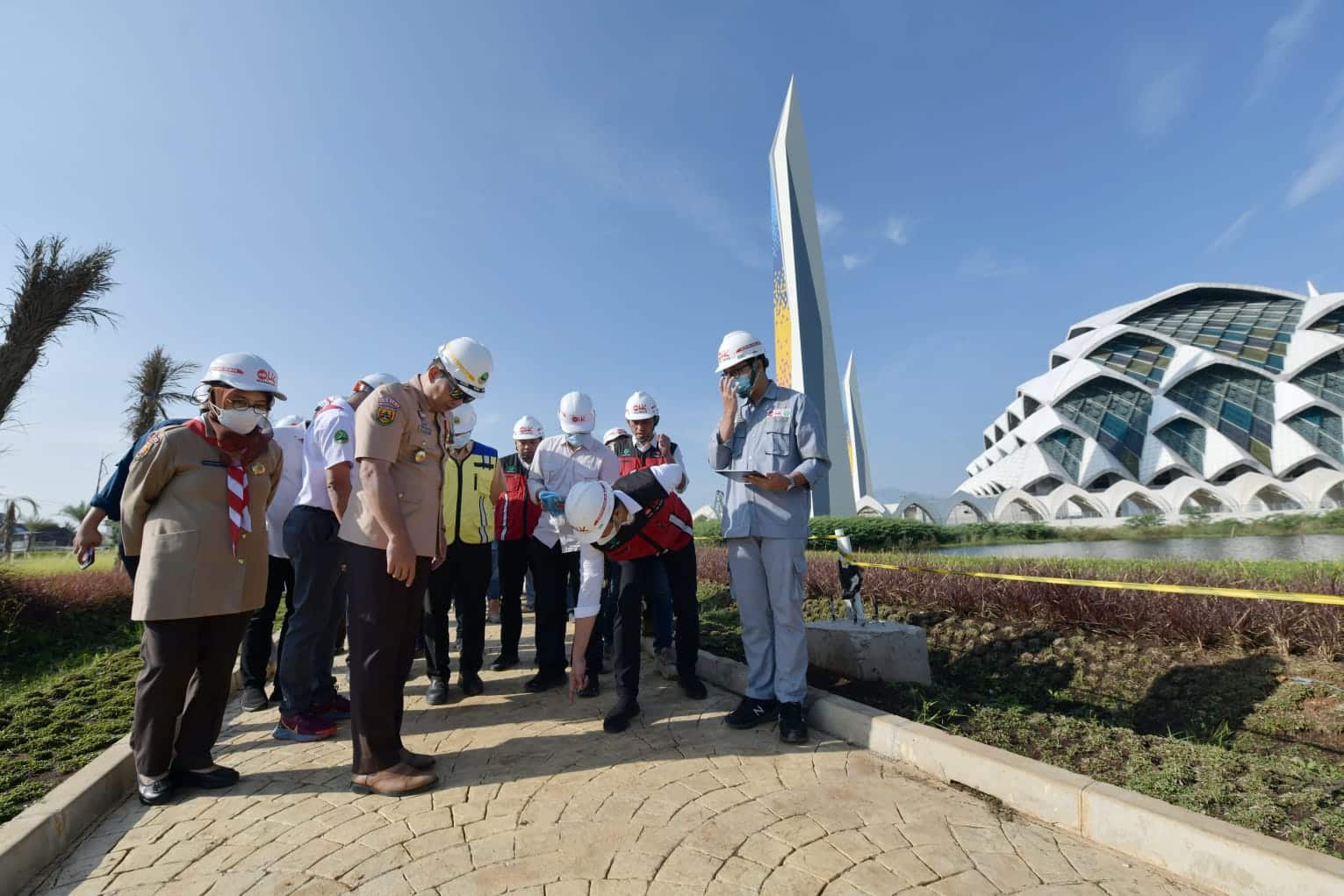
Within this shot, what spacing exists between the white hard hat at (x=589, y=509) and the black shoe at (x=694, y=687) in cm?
124

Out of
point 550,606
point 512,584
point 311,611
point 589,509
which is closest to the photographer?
point 589,509

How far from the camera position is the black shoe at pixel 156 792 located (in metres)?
2.51

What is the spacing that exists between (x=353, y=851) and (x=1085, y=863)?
7.61 feet

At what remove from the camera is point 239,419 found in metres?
2.83

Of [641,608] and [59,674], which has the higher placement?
[641,608]

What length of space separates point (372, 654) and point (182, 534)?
99 cm

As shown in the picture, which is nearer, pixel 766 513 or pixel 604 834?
pixel 604 834

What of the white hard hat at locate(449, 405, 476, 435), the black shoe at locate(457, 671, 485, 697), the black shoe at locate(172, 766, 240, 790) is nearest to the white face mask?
the white hard hat at locate(449, 405, 476, 435)

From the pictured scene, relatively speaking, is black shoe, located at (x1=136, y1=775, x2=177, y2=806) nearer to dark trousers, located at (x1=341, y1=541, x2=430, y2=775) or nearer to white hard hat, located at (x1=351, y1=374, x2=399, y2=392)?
dark trousers, located at (x1=341, y1=541, x2=430, y2=775)

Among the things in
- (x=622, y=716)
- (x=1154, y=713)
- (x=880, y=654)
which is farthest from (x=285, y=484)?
(x=1154, y=713)

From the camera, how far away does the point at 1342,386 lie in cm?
3231

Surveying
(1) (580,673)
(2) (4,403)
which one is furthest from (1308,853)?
(2) (4,403)

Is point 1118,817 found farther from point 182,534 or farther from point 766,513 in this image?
point 182,534

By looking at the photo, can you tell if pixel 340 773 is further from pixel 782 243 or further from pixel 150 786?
pixel 782 243
